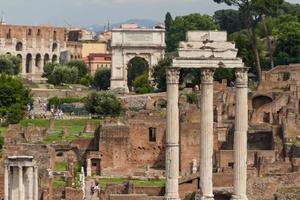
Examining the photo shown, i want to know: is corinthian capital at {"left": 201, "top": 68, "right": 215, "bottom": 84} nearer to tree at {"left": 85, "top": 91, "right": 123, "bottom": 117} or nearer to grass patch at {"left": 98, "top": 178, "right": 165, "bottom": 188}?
grass patch at {"left": 98, "top": 178, "right": 165, "bottom": 188}

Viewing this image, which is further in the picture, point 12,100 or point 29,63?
point 29,63

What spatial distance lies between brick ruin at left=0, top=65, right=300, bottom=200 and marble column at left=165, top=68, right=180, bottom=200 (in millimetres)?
6170

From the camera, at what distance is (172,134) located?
28828mm

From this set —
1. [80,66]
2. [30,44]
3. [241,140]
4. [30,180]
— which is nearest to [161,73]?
[80,66]

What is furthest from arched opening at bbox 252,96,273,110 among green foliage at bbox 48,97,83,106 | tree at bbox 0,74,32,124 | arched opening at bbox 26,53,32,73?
arched opening at bbox 26,53,32,73

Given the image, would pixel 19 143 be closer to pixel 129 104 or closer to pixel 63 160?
pixel 63 160

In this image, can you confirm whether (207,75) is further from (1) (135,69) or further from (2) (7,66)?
(2) (7,66)

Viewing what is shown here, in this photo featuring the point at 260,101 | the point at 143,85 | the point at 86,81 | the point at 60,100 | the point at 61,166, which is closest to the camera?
the point at 61,166

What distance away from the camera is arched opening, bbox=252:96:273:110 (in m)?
52.3

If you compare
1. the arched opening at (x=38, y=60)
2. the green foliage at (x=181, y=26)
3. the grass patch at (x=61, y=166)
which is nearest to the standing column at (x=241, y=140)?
the grass patch at (x=61, y=166)

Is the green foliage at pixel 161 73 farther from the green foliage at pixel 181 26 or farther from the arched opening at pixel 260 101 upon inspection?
the green foliage at pixel 181 26

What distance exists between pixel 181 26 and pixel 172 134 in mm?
76064

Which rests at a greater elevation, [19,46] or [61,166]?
[19,46]

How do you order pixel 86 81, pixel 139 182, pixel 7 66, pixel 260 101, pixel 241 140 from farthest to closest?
pixel 7 66, pixel 86 81, pixel 260 101, pixel 139 182, pixel 241 140
